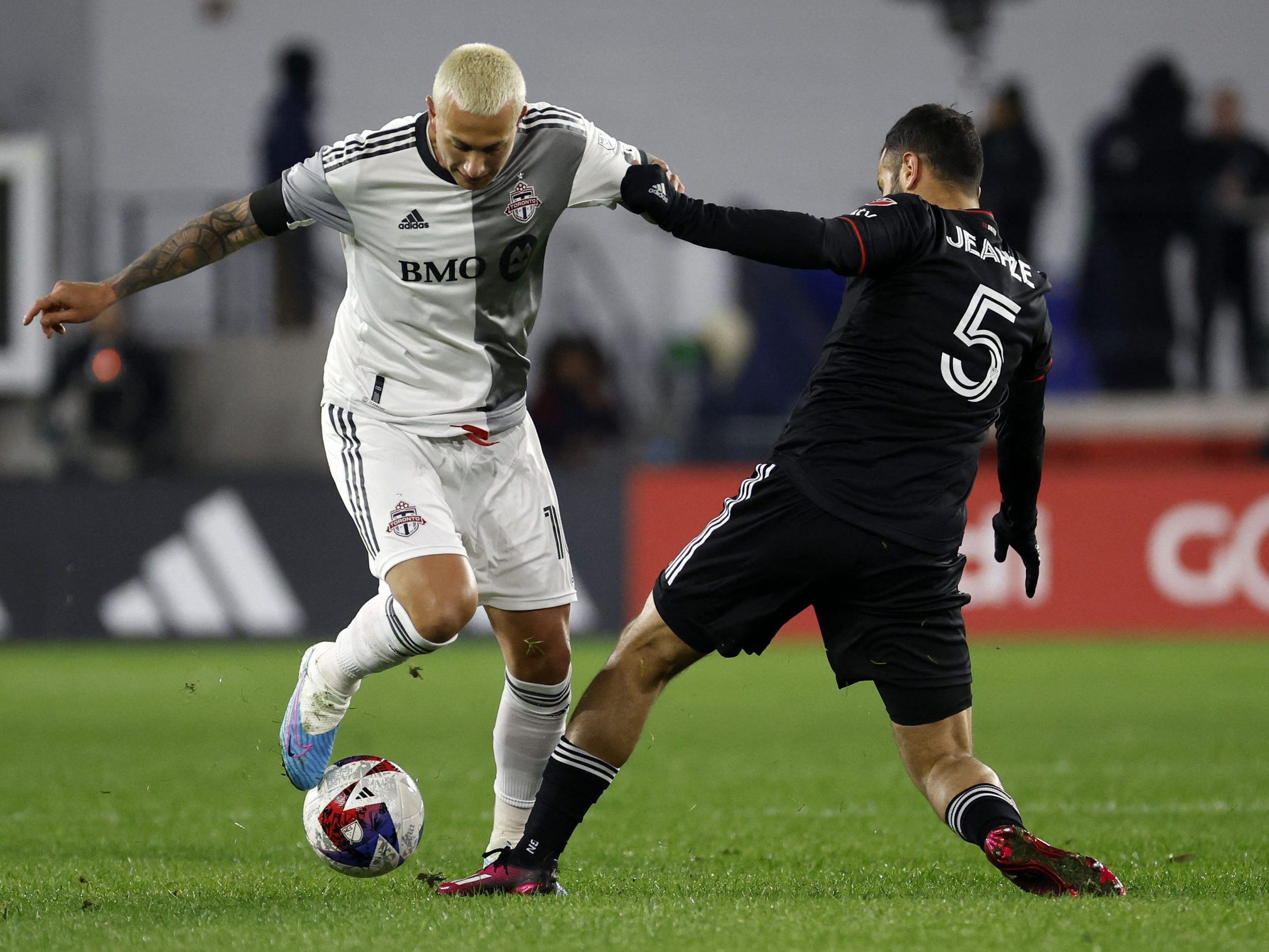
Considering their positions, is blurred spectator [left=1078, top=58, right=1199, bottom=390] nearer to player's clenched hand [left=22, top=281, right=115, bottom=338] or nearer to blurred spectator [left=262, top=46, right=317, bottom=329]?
blurred spectator [left=262, top=46, right=317, bottom=329]

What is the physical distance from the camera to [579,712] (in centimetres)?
441

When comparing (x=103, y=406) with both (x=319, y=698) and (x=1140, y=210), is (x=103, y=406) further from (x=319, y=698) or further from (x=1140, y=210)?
(x=319, y=698)

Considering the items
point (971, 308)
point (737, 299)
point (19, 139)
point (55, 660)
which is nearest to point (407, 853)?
point (971, 308)

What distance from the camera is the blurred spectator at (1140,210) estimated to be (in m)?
14.0

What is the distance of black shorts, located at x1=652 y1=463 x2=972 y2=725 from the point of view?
167 inches

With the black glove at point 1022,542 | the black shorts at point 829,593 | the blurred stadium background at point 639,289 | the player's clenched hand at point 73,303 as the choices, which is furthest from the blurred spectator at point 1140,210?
the player's clenched hand at point 73,303

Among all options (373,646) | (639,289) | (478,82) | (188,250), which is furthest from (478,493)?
(639,289)

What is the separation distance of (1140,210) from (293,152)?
6846 mm

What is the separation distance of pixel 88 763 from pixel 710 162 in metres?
12.0

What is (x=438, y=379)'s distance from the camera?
184 inches

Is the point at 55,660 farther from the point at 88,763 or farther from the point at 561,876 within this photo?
the point at 561,876

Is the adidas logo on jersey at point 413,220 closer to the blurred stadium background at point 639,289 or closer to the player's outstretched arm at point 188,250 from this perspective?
the player's outstretched arm at point 188,250

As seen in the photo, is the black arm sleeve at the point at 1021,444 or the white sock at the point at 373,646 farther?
the black arm sleeve at the point at 1021,444

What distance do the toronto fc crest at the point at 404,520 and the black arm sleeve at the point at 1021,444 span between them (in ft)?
5.09
